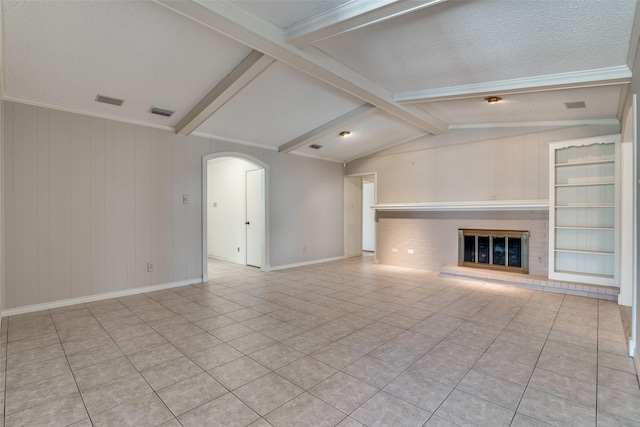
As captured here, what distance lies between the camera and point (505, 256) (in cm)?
548

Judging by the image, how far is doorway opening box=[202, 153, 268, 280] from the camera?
634 centimetres

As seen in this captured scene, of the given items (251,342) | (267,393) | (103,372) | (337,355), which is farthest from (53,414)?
(337,355)

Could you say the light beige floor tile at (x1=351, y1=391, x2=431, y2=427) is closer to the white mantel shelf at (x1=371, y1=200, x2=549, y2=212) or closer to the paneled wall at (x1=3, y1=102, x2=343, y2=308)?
the paneled wall at (x1=3, y1=102, x2=343, y2=308)

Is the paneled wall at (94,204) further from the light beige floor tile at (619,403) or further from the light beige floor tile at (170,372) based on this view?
the light beige floor tile at (619,403)

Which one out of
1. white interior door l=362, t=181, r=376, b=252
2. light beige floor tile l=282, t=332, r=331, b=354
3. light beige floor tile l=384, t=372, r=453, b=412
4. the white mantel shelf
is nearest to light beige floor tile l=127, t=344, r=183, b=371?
light beige floor tile l=282, t=332, r=331, b=354

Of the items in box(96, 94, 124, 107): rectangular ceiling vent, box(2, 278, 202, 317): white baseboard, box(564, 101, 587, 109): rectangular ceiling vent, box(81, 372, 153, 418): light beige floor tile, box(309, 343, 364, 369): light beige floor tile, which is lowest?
box(81, 372, 153, 418): light beige floor tile

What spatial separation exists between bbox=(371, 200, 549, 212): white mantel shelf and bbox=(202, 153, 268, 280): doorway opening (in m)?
2.73

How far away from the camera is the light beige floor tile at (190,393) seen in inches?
77.1

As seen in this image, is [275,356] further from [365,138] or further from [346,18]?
[365,138]

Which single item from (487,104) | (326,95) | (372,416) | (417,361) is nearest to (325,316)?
(417,361)

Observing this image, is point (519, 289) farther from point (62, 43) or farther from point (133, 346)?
point (62, 43)

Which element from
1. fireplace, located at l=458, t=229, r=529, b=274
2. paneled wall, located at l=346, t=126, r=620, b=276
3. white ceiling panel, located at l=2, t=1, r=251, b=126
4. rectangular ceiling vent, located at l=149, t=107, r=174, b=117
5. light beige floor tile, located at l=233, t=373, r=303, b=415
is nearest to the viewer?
light beige floor tile, located at l=233, t=373, r=303, b=415

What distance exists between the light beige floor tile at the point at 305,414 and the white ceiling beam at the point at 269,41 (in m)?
2.93

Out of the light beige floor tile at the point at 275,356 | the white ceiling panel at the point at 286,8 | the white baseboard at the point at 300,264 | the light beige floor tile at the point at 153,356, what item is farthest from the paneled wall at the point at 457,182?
the light beige floor tile at the point at 153,356
